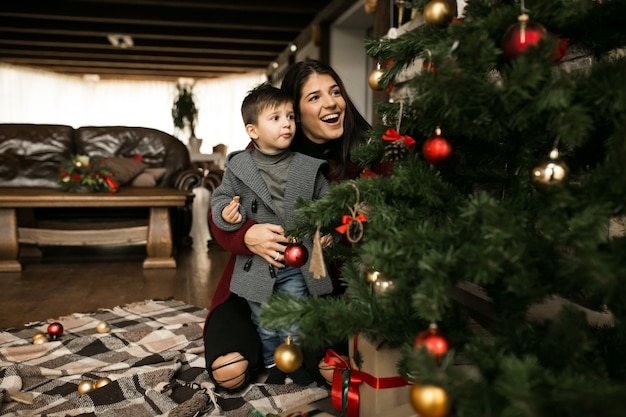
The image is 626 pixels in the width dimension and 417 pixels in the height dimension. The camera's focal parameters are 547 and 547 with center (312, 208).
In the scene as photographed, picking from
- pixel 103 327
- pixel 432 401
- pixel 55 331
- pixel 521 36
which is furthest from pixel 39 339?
pixel 521 36

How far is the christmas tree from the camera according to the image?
0.76 metres

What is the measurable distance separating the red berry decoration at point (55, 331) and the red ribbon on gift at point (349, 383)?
1279 millimetres

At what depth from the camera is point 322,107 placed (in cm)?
171

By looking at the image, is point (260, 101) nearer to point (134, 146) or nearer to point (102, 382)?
point (102, 382)

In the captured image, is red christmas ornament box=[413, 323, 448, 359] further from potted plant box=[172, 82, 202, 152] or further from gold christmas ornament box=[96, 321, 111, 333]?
potted plant box=[172, 82, 202, 152]

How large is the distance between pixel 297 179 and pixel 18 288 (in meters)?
2.24

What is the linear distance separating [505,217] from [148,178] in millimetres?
4049

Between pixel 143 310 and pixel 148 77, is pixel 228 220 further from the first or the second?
pixel 148 77

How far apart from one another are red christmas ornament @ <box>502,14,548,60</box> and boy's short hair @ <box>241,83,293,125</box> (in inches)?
33.1

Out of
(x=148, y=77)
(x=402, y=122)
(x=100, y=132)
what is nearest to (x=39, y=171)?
(x=100, y=132)

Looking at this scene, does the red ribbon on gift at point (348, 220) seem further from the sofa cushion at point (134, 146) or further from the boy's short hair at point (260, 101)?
the sofa cushion at point (134, 146)

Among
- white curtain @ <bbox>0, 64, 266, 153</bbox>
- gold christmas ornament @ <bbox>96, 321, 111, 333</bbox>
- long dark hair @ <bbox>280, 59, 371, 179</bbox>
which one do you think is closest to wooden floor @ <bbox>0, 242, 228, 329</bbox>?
gold christmas ornament @ <bbox>96, 321, 111, 333</bbox>

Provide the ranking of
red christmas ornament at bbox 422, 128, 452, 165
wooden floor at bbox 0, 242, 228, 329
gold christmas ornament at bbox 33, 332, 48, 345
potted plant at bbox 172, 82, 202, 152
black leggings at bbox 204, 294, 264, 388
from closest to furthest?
red christmas ornament at bbox 422, 128, 452, 165 → black leggings at bbox 204, 294, 264, 388 → gold christmas ornament at bbox 33, 332, 48, 345 → wooden floor at bbox 0, 242, 228, 329 → potted plant at bbox 172, 82, 202, 152

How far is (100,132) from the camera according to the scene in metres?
4.88
